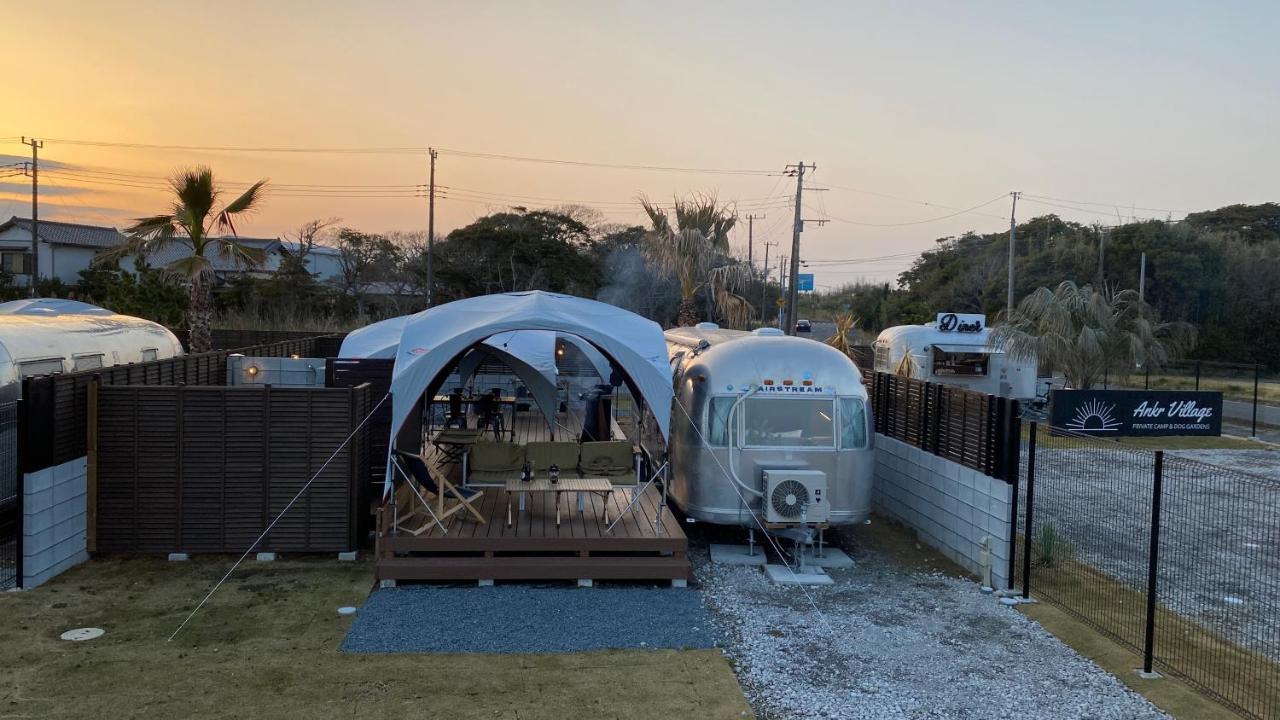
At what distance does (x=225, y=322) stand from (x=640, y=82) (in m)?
23.7

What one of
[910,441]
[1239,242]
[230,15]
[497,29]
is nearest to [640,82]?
[497,29]

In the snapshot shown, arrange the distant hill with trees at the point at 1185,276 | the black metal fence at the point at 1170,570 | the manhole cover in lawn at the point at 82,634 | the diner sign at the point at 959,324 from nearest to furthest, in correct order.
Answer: the black metal fence at the point at 1170,570 → the manhole cover in lawn at the point at 82,634 → the diner sign at the point at 959,324 → the distant hill with trees at the point at 1185,276

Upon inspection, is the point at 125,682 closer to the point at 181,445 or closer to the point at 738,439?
the point at 181,445

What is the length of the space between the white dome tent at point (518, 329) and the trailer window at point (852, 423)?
2139 millimetres

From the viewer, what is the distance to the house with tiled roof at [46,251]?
159ft

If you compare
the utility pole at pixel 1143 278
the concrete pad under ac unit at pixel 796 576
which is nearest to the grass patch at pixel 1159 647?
the concrete pad under ac unit at pixel 796 576

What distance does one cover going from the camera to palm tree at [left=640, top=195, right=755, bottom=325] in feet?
69.9

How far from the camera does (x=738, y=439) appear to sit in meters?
10.5

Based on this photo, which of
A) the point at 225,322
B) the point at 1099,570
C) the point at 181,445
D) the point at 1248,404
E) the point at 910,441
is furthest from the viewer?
the point at 225,322

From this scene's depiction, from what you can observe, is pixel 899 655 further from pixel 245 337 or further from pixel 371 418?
pixel 245 337

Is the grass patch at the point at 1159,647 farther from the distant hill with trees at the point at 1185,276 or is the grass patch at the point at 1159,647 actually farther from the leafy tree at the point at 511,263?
the distant hill with trees at the point at 1185,276

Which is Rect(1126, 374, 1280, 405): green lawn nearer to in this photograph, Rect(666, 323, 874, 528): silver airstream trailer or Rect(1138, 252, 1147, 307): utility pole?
Rect(1138, 252, 1147, 307): utility pole

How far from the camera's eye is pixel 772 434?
1055 centimetres

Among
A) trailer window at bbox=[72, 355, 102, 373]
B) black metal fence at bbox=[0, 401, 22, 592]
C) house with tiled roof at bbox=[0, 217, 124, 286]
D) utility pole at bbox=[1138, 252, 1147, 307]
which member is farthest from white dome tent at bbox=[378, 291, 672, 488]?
house with tiled roof at bbox=[0, 217, 124, 286]
